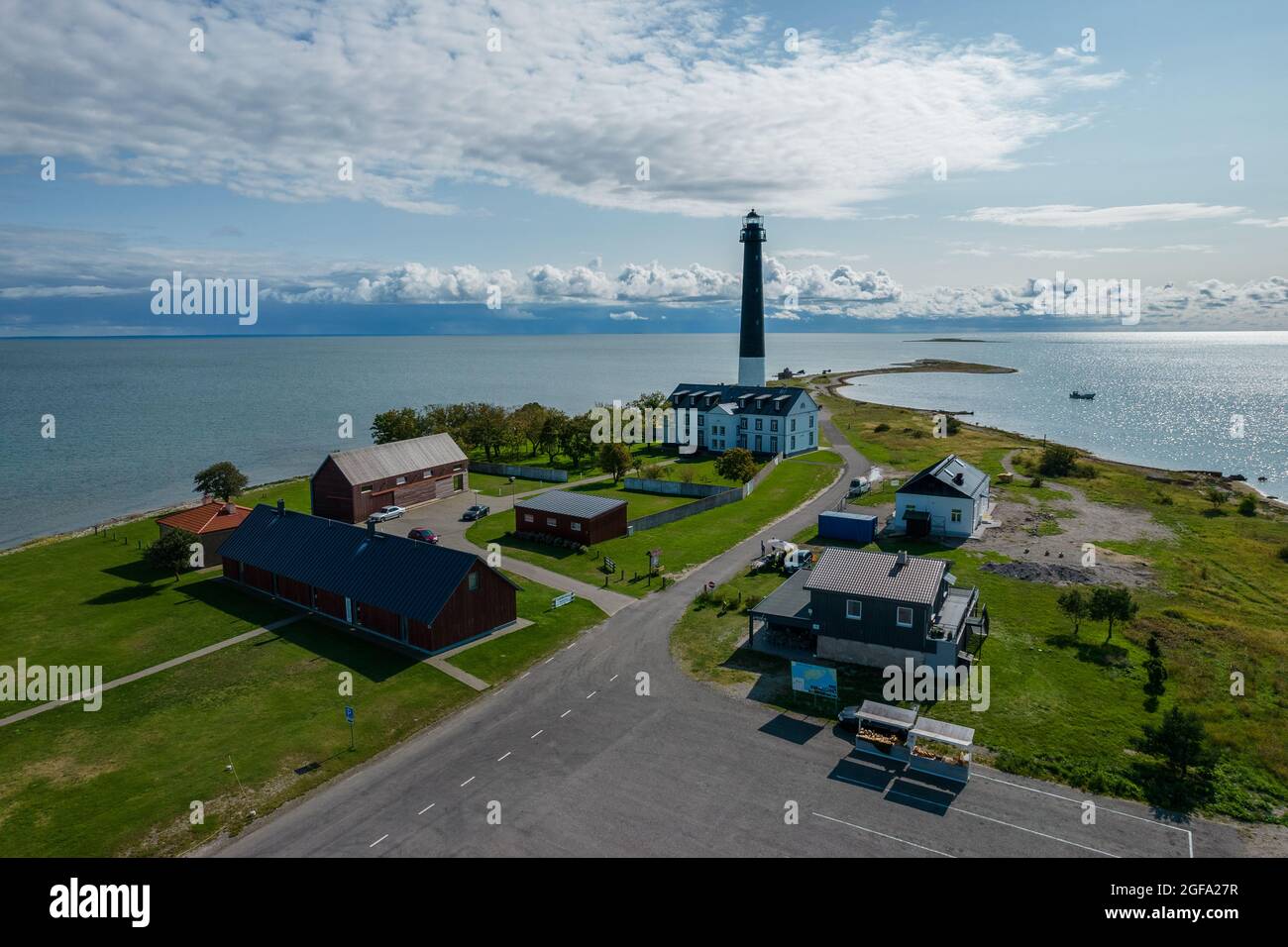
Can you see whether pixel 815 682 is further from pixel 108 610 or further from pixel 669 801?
pixel 108 610

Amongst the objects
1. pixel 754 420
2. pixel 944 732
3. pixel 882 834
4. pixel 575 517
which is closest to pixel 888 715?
pixel 944 732

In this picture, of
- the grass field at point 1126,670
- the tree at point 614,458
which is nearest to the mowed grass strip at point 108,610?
the grass field at point 1126,670

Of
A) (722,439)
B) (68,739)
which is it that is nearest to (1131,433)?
(722,439)

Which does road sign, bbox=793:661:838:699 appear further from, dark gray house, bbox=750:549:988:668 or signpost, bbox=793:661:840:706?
dark gray house, bbox=750:549:988:668

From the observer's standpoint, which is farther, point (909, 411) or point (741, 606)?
point (909, 411)

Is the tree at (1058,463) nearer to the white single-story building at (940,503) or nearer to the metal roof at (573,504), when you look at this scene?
the white single-story building at (940,503)

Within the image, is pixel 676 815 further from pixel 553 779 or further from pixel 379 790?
pixel 379 790
